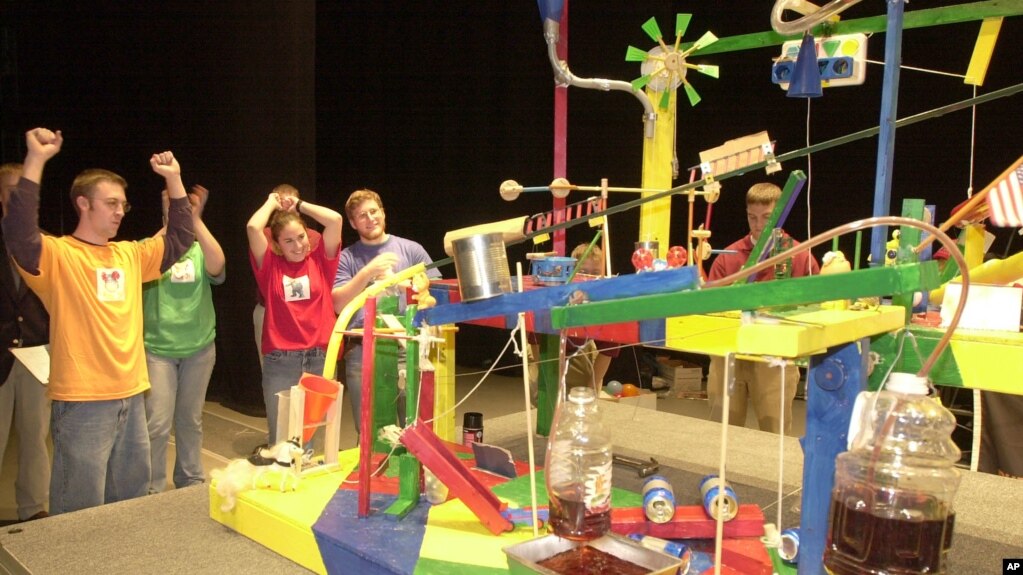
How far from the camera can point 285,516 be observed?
219 centimetres

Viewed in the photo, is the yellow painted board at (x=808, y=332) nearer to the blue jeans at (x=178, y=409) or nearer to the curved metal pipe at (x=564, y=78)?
the curved metal pipe at (x=564, y=78)

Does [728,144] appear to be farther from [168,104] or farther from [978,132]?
[168,104]

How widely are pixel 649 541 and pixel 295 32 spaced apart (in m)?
4.36

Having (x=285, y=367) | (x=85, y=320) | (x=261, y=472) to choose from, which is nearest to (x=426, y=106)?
(x=285, y=367)

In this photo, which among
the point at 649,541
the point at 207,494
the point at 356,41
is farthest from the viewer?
the point at 356,41

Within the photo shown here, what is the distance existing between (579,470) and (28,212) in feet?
6.63

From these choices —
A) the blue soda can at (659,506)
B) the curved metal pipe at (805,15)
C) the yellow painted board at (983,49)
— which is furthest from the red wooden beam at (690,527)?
the yellow painted board at (983,49)

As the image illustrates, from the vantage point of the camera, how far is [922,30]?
4.82 meters

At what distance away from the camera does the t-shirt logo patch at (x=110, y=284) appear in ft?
9.21

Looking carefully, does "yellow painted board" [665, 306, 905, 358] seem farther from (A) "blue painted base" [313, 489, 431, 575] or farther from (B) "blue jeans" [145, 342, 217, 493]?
(B) "blue jeans" [145, 342, 217, 493]

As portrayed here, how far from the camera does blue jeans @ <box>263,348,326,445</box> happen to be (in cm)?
337

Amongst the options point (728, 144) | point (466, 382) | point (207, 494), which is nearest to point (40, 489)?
point (207, 494)

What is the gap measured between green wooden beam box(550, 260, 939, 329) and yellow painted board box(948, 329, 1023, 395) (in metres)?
0.47

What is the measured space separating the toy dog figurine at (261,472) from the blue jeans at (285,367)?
851mm
